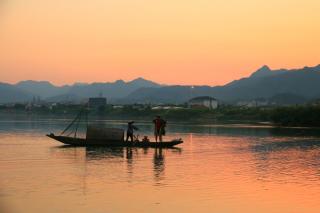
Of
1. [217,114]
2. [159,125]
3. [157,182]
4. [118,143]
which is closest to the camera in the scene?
[157,182]

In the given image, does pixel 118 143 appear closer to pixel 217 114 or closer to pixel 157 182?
pixel 157 182

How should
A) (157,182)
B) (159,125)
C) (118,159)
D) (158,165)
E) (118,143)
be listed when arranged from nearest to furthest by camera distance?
(157,182)
(158,165)
(118,159)
(118,143)
(159,125)

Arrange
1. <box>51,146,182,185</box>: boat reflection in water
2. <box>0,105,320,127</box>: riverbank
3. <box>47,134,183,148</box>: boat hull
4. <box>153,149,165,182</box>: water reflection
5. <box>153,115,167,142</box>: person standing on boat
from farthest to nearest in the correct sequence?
<box>0,105,320,127</box>: riverbank → <box>153,115,167,142</box>: person standing on boat → <box>47,134,183,148</box>: boat hull → <box>51,146,182,185</box>: boat reflection in water → <box>153,149,165,182</box>: water reflection

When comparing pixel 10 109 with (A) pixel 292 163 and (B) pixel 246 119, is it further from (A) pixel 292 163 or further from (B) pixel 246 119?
(A) pixel 292 163

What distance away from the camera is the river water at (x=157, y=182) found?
15.2 metres

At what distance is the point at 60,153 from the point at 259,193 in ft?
50.4

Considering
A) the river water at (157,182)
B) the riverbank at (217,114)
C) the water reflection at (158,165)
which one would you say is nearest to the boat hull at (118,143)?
the water reflection at (158,165)

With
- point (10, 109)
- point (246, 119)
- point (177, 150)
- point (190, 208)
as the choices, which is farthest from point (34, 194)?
point (10, 109)

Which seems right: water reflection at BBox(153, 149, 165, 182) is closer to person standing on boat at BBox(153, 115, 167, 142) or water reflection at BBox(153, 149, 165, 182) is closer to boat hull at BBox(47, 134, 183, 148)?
boat hull at BBox(47, 134, 183, 148)

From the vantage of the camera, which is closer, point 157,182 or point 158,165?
A: point 157,182

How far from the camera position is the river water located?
15.2m

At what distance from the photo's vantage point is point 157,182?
19078 mm

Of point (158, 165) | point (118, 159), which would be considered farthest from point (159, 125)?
point (158, 165)

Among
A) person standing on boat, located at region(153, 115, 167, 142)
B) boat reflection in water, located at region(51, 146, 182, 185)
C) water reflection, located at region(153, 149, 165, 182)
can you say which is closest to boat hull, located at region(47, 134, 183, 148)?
boat reflection in water, located at region(51, 146, 182, 185)
